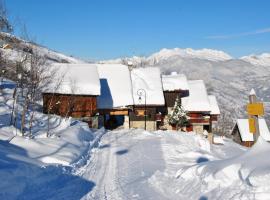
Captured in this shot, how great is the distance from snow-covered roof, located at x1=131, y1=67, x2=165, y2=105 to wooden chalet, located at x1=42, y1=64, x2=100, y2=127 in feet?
23.3

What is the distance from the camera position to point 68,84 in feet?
133

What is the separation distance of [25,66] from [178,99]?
26333 mm

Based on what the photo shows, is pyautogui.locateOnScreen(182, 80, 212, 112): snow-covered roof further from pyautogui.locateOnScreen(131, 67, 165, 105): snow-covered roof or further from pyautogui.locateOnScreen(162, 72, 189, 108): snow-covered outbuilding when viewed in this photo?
pyautogui.locateOnScreen(131, 67, 165, 105): snow-covered roof

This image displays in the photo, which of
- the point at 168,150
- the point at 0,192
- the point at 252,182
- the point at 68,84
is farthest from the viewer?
the point at 68,84

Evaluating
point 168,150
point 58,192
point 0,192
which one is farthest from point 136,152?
point 0,192

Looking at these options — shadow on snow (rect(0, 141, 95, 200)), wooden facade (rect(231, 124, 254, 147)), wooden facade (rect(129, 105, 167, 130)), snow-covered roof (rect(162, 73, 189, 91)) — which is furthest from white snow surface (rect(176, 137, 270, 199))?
wooden facade (rect(231, 124, 254, 147))

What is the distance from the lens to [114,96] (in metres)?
46.0

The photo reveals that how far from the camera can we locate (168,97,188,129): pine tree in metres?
48.6

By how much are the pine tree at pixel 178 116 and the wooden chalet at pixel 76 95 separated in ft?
36.2

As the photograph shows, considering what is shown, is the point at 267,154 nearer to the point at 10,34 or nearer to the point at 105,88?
the point at 10,34

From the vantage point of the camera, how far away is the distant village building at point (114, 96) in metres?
45.2

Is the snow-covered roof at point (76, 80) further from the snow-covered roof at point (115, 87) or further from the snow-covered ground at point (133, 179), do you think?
the snow-covered ground at point (133, 179)

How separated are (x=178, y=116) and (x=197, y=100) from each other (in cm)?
659

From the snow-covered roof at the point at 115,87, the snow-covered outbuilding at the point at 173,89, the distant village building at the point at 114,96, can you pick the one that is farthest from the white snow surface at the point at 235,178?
the snow-covered outbuilding at the point at 173,89
